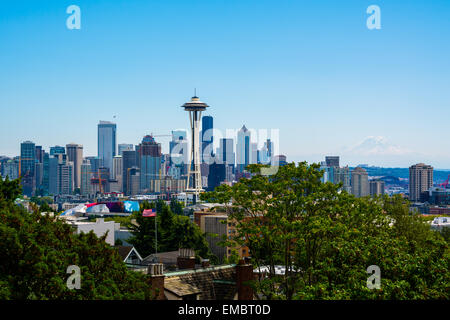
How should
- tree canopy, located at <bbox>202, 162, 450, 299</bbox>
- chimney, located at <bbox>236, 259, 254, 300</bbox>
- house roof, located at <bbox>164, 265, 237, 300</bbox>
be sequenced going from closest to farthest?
1. house roof, located at <bbox>164, 265, 237, 300</bbox>
2. chimney, located at <bbox>236, 259, 254, 300</bbox>
3. tree canopy, located at <bbox>202, 162, 450, 299</bbox>

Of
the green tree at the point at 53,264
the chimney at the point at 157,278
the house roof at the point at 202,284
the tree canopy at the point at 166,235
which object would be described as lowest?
the tree canopy at the point at 166,235

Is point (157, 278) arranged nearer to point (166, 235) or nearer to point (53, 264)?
point (53, 264)

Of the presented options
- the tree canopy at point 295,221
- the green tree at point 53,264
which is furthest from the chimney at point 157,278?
the tree canopy at point 295,221

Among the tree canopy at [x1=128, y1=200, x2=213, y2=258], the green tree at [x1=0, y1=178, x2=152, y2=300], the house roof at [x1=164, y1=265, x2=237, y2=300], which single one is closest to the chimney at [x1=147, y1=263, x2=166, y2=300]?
the house roof at [x1=164, y1=265, x2=237, y2=300]

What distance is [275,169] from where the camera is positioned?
32438mm

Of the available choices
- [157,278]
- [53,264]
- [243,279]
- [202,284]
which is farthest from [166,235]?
[53,264]

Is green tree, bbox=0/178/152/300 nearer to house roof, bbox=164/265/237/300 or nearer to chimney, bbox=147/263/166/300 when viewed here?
chimney, bbox=147/263/166/300

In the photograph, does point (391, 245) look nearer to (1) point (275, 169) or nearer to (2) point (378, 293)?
(2) point (378, 293)

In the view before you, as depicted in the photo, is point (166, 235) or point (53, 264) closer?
point (53, 264)

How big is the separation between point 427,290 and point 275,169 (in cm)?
1628

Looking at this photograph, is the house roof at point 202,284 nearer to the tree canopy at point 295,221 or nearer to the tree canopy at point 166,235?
the tree canopy at point 295,221

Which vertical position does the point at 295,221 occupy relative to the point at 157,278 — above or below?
above

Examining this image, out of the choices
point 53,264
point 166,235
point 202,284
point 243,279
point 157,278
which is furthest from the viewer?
point 166,235
